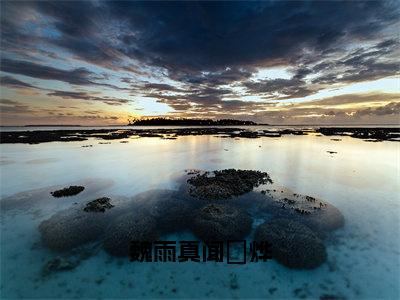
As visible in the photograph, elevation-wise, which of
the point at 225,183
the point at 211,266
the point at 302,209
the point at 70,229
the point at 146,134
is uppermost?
the point at 70,229

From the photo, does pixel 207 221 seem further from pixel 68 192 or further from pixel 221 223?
pixel 68 192

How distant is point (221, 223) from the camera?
48.9ft

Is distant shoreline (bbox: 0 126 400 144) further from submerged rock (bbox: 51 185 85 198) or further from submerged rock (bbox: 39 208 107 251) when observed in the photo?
submerged rock (bbox: 39 208 107 251)

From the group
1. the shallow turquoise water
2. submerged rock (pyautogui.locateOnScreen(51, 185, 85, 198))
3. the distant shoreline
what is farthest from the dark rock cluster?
the distant shoreline

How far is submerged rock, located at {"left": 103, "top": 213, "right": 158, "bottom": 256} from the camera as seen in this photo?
12812 millimetres

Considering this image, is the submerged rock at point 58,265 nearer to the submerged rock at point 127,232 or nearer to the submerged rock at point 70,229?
the submerged rock at point 70,229

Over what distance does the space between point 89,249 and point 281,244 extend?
10477mm

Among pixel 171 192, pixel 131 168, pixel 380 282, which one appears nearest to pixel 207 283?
pixel 380 282

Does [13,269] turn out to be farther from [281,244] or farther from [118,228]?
[281,244]

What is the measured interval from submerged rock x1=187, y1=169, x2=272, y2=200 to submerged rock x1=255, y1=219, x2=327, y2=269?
6.61m

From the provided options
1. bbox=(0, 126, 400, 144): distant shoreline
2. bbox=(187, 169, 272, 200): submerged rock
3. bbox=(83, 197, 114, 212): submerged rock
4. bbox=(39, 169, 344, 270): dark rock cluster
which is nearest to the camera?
bbox=(39, 169, 344, 270): dark rock cluster

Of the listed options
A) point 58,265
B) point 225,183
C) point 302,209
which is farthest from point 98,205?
point 302,209

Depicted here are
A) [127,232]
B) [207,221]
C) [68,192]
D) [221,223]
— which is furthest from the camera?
[68,192]

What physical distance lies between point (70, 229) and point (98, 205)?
160 inches
